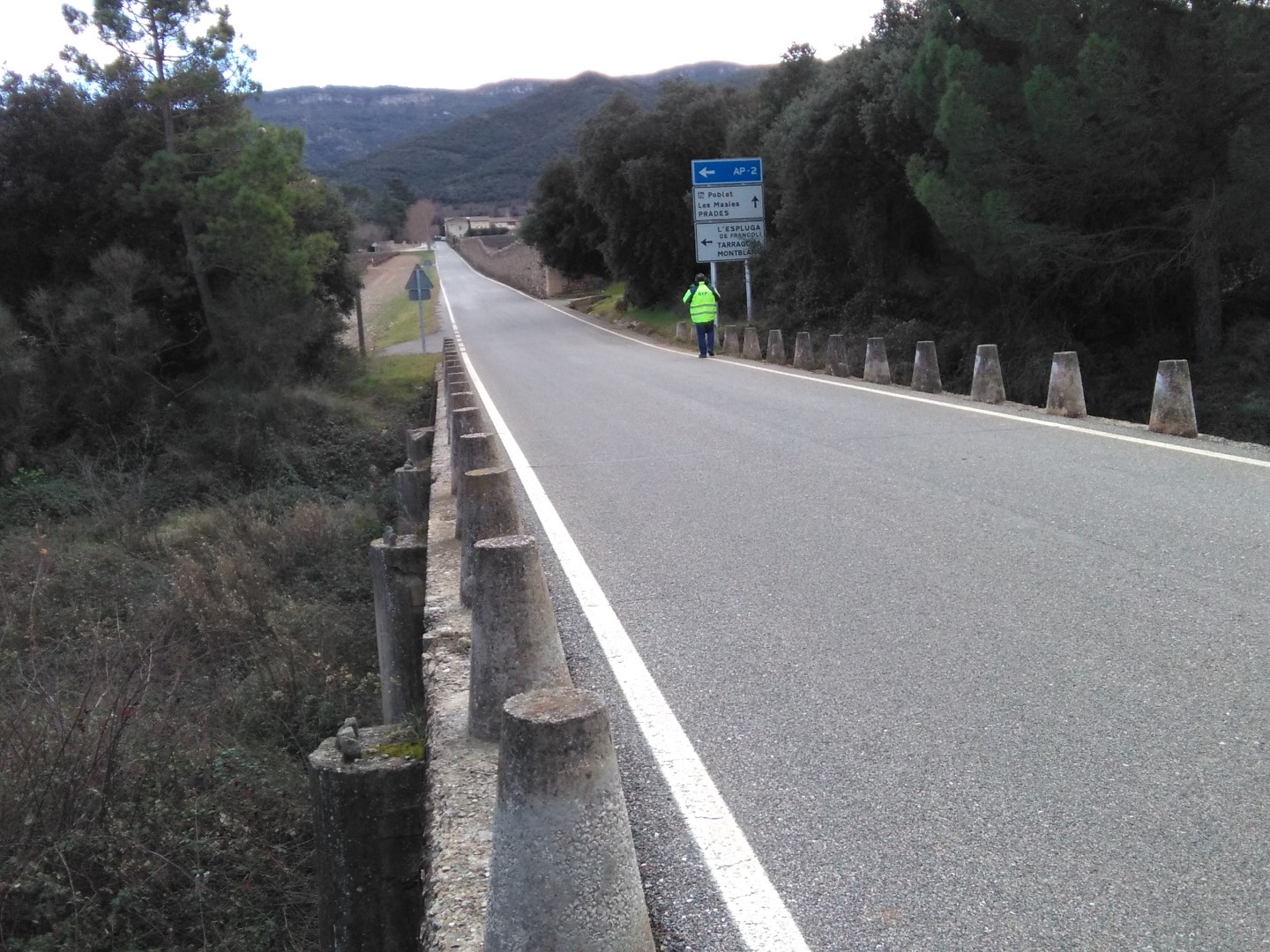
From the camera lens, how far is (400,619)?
727cm

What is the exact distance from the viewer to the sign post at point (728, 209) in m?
29.5

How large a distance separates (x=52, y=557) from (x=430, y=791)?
15.5 m

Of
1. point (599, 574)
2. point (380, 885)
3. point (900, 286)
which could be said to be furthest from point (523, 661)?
point (900, 286)

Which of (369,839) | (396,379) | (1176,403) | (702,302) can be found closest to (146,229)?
(396,379)

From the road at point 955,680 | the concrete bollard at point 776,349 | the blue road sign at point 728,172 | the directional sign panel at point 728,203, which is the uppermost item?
the blue road sign at point 728,172

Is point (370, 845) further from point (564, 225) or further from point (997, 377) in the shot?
point (564, 225)

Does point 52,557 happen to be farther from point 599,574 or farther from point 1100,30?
point 1100,30

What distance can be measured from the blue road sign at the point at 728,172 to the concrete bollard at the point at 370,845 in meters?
26.7

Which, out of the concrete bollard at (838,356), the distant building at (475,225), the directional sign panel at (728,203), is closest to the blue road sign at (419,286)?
the directional sign panel at (728,203)

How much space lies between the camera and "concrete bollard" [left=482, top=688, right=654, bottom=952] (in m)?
2.61

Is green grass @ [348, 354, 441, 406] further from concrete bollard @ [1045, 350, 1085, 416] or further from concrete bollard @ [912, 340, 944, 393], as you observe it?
concrete bollard @ [1045, 350, 1085, 416]

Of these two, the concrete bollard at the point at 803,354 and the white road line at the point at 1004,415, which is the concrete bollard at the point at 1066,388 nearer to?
the white road line at the point at 1004,415

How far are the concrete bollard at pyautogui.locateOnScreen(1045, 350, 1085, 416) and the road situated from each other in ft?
6.08

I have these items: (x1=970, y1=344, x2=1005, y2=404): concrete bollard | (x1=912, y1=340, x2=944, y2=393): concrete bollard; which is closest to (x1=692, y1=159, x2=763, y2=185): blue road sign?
(x1=912, y1=340, x2=944, y2=393): concrete bollard
